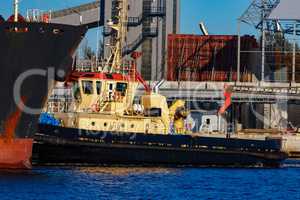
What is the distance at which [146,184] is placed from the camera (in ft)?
113

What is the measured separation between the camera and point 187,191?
33.0m

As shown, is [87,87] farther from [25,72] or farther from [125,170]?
[25,72]

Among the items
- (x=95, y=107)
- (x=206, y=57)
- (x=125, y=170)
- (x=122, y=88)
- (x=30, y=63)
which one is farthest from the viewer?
(x=206, y=57)

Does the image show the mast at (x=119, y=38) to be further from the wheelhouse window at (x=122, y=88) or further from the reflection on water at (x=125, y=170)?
the reflection on water at (x=125, y=170)

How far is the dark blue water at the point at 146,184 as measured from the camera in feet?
101

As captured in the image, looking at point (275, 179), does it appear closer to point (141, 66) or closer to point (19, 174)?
point (19, 174)

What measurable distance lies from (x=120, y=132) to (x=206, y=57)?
39489 millimetres

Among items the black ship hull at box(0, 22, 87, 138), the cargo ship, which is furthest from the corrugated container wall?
the cargo ship

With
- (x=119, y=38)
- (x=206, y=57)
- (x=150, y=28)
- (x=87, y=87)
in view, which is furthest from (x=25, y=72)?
(x=206, y=57)

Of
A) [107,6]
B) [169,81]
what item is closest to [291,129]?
[169,81]

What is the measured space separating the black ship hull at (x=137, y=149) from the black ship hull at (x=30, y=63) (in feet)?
17.9

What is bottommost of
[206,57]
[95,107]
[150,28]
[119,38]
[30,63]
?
[95,107]

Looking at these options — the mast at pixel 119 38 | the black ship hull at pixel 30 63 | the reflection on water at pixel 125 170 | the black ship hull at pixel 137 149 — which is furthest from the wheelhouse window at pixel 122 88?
the black ship hull at pixel 30 63

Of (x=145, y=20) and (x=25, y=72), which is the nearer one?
(x=25, y=72)
